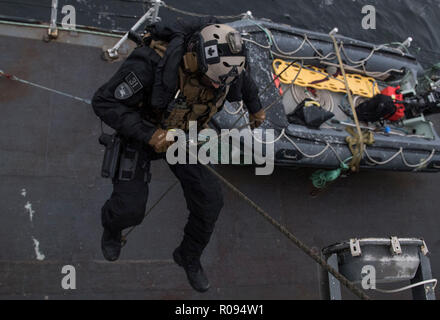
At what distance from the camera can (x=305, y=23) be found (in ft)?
28.6

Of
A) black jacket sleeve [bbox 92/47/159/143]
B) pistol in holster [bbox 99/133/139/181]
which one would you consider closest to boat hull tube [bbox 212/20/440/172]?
pistol in holster [bbox 99/133/139/181]

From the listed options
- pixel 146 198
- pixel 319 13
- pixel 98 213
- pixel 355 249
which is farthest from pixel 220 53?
pixel 319 13

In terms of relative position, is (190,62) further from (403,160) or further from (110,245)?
(403,160)

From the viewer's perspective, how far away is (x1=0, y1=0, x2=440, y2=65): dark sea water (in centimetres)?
720

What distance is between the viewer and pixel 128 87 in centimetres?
293

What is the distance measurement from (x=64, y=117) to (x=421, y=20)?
8.45 metres

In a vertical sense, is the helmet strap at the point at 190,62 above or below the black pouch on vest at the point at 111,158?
above

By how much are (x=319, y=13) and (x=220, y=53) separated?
6938mm

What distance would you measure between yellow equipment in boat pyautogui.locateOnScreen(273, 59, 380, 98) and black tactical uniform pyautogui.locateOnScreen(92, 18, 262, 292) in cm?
198

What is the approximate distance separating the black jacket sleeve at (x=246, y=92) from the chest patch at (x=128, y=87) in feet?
2.53

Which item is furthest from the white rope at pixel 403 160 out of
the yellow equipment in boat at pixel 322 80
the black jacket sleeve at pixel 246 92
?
the black jacket sleeve at pixel 246 92

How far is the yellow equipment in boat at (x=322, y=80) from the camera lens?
5.53m

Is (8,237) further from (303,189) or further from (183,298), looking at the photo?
(303,189)

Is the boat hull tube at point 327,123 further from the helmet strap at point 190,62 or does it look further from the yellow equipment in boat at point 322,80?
the helmet strap at point 190,62
